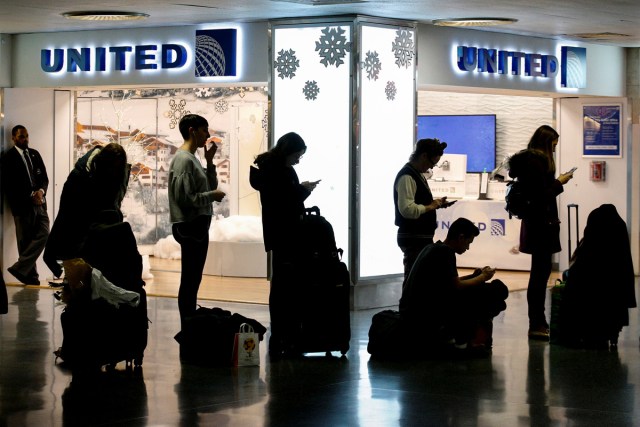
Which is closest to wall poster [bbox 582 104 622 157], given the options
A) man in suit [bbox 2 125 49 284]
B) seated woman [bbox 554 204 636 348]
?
seated woman [bbox 554 204 636 348]

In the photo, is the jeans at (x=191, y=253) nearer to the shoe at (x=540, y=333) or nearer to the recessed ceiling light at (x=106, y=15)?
the shoe at (x=540, y=333)

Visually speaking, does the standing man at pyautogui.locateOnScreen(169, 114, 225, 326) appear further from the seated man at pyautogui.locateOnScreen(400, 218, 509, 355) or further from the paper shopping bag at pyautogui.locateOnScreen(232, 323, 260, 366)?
the seated man at pyautogui.locateOnScreen(400, 218, 509, 355)

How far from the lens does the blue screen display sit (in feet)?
50.3

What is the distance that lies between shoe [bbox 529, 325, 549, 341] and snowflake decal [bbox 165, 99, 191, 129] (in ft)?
23.8

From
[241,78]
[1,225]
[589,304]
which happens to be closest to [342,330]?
[589,304]

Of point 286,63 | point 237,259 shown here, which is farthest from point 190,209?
point 237,259

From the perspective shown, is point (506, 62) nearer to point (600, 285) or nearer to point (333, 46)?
point (333, 46)

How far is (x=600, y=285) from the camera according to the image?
8.43 meters

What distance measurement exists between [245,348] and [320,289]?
65 cm

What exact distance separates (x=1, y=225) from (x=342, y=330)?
19.3ft

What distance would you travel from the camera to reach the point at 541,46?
1301 cm

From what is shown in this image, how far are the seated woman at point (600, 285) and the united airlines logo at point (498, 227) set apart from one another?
20.5 ft

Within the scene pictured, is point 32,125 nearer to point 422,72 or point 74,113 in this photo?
point 74,113

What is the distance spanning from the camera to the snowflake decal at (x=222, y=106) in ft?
47.5
